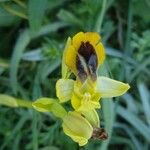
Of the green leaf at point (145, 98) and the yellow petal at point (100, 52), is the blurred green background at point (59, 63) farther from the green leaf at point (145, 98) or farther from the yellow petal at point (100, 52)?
the yellow petal at point (100, 52)

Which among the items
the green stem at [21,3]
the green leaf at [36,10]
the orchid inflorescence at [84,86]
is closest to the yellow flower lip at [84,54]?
the orchid inflorescence at [84,86]

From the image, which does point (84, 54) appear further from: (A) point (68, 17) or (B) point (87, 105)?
(A) point (68, 17)

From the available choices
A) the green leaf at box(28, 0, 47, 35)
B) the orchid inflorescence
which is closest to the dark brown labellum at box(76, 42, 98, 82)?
the orchid inflorescence

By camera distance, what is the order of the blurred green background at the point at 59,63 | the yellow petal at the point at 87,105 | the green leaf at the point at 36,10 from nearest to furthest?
the yellow petal at the point at 87,105 → the green leaf at the point at 36,10 → the blurred green background at the point at 59,63

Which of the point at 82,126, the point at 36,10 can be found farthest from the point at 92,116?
the point at 36,10

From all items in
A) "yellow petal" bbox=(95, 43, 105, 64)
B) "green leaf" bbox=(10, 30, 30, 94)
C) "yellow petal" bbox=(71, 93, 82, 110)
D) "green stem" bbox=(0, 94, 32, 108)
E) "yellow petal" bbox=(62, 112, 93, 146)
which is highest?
"yellow petal" bbox=(95, 43, 105, 64)

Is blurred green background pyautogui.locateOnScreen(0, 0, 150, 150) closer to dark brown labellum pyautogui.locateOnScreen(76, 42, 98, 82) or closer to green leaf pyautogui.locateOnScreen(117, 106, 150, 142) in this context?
green leaf pyautogui.locateOnScreen(117, 106, 150, 142)

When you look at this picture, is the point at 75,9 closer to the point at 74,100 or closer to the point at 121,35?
the point at 121,35
